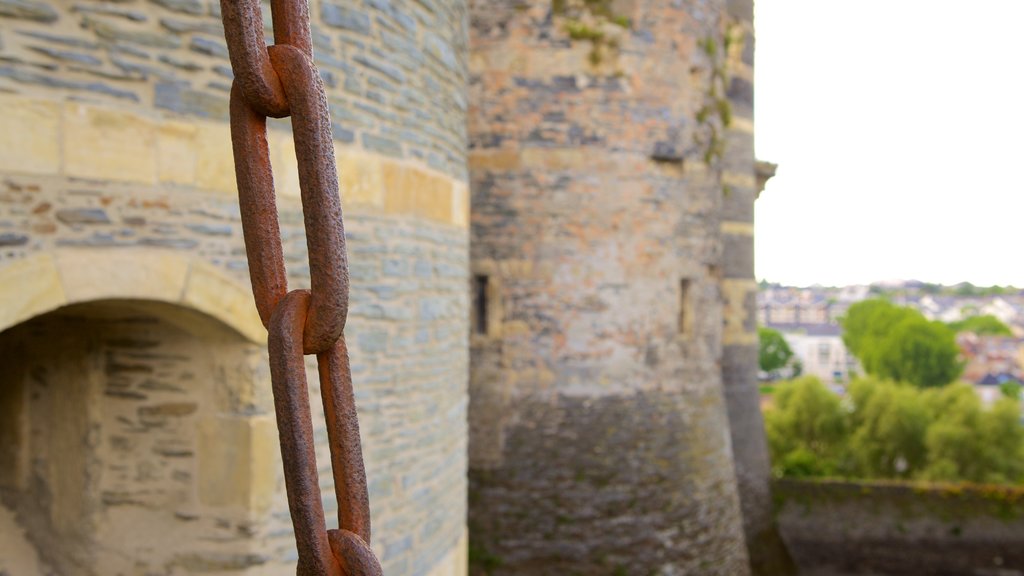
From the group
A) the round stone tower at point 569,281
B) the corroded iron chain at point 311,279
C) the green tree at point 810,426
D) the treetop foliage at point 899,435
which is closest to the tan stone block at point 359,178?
the corroded iron chain at point 311,279

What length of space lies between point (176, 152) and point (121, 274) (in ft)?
1.68

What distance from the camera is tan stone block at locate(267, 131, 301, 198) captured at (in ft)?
11.9

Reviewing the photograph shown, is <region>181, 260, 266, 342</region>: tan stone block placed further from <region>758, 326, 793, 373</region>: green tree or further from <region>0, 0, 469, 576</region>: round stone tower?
<region>758, 326, 793, 373</region>: green tree

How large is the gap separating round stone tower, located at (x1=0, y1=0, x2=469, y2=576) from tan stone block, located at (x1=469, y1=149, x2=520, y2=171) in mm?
4051

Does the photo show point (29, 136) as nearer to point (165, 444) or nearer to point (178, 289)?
point (178, 289)

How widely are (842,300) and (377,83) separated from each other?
378ft

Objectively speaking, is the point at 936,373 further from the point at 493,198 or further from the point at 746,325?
the point at 493,198

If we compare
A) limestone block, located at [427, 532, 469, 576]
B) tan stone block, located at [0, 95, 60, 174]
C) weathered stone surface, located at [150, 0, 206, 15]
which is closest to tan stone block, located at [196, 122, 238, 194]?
weathered stone surface, located at [150, 0, 206, 15]

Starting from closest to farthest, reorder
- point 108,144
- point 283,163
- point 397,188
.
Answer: point 108,144, point 283,163, point 397,188

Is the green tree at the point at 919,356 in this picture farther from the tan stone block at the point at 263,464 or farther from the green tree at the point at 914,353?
the tan stone block at the point at 263,464

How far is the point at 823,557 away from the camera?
Answer: 13977mm

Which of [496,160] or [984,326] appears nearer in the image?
[496,160]

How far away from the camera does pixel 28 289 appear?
9.26ft

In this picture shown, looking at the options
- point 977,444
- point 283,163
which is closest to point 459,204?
point 283,163
